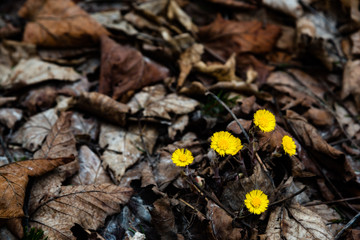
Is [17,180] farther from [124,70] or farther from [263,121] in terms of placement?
[263,121]

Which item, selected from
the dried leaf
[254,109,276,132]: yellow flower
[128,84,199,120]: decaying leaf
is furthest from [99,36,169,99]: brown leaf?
[254,109,276,132]: yellow flower

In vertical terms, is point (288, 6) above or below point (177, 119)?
above

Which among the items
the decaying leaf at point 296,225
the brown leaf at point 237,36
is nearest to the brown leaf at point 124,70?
the brown leaf at point 237,36

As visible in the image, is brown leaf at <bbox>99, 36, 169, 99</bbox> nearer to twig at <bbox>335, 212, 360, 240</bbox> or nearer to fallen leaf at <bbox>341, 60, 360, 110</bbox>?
fallen leaf at <bbox>341, 60, 360, 110</bbox>

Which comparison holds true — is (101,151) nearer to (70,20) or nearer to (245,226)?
(245,226)

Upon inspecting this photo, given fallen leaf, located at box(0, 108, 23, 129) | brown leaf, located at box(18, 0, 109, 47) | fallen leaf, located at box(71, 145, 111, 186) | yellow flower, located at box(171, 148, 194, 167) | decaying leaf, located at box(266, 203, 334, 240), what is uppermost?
brown leaf, located at box(18, 0, 109, 47)

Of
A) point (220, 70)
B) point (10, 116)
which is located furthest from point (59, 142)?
point (220, 70)

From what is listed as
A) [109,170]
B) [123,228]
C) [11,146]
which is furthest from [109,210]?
[11,146]
